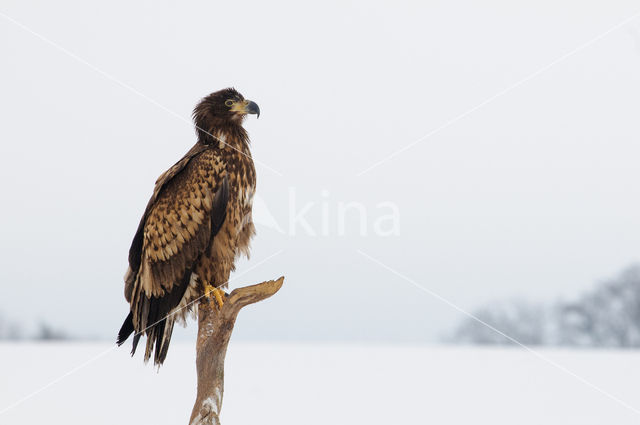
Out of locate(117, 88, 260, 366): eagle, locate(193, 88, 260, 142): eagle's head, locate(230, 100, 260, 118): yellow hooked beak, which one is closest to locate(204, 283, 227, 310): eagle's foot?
locate(117, 88, 260, 366): eagle

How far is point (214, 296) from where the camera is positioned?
471cm

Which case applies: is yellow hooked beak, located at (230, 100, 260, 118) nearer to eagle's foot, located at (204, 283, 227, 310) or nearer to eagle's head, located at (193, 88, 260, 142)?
eagle's head, located at (193, 88, 260, 142)

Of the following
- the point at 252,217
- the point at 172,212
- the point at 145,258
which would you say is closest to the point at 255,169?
the point at 252,217

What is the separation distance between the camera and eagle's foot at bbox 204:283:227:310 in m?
4.65

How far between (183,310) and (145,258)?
476 mm

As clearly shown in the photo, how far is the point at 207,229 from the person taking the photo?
4.58 metres

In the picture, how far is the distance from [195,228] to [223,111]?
36.4 inches

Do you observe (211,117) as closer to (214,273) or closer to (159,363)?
(214,273)

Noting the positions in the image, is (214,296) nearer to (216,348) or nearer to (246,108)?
(216,348)

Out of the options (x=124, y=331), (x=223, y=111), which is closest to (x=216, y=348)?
(x=124, y=331)

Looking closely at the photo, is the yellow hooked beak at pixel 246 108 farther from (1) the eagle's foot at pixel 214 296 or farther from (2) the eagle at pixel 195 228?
(1) the eagle's foot at pixel 214 296

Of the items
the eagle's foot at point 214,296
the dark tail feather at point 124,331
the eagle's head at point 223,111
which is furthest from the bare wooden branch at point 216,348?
the eagle's head at point 223,111

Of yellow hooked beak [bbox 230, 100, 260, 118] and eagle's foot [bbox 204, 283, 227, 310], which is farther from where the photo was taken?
yellow hooked beak [bbox 230, 100, 260, 118]

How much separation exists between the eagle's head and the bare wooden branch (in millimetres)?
1234
